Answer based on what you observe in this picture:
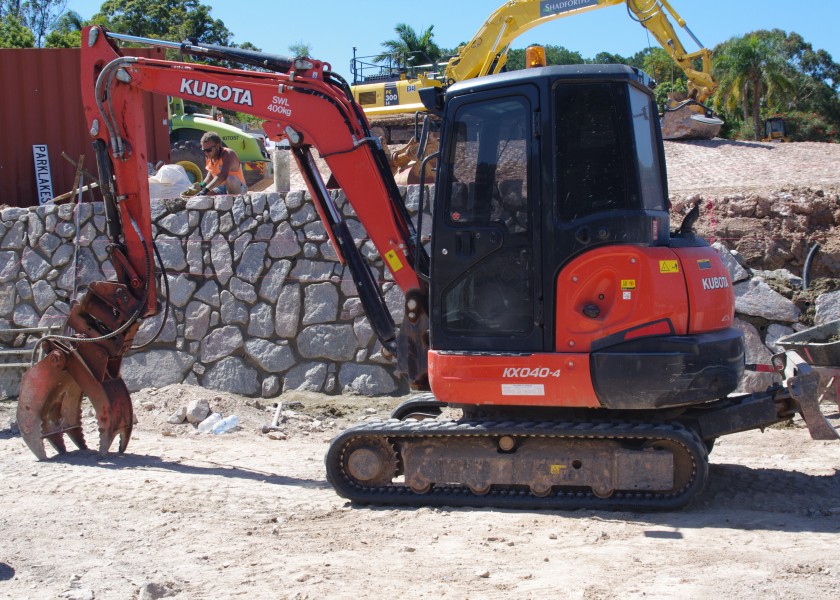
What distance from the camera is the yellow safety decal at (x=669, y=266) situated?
566cm

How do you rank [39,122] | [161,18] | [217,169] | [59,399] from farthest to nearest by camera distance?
[161,18]
[39,122]
[217,169]
[59,399]

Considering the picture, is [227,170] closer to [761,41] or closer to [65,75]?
[65,75]

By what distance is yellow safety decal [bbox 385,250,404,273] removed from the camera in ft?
21.5

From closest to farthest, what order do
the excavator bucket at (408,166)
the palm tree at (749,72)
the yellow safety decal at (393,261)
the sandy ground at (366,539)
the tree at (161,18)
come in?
the sandy ground at (366,539)
the yellow safety decal at (393,261)
the excavator bucket at (408,166)
the palm tree at (749,72)
the tree at (161,18)

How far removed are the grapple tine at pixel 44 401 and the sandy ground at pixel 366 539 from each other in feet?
0.72

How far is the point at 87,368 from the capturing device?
7.57 m

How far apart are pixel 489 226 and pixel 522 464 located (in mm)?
1524

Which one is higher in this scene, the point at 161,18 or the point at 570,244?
the point at 161,18

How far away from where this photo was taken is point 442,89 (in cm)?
614

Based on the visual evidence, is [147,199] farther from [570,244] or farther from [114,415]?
[570,244]

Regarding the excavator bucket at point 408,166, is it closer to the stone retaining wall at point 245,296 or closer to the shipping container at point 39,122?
the stone retaining wall at point 245,296

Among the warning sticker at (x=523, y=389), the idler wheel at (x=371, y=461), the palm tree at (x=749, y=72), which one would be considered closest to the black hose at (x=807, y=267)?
the warning sticker at (x=523, y=389)

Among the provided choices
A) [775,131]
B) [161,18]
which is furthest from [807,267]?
[161,18]

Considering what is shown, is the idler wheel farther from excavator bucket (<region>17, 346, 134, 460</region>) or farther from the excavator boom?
the excavator boom
